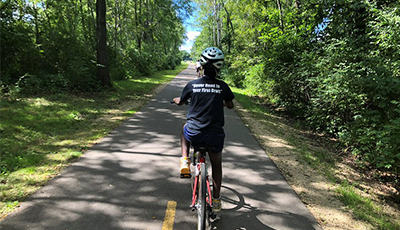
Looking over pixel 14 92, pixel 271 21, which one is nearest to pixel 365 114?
pixel 271 21

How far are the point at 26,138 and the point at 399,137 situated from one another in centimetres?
781

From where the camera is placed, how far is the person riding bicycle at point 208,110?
2777mm

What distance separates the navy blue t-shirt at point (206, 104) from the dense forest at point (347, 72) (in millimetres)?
3451

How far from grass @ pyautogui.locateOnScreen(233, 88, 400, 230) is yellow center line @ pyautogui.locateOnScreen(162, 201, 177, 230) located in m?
2.71

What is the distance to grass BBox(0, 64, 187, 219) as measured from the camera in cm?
382

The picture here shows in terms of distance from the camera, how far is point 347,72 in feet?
19.7

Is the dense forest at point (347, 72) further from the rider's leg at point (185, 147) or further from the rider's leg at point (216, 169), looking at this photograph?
the rider's leg at point (185, 147)

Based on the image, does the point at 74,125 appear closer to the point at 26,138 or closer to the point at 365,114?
the point at 26,138

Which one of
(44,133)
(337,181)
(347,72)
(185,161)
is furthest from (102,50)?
(337,181)

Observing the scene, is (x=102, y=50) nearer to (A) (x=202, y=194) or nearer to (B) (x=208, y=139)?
(B) (x=208, y=139)

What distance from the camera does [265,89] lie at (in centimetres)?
1262

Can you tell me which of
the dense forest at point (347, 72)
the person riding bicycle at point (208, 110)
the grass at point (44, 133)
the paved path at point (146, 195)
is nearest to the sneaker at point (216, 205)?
the paved path at point (146, 195)

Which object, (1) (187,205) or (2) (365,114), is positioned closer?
(1) (187,205)

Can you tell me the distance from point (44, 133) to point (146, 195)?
4.16 meters
